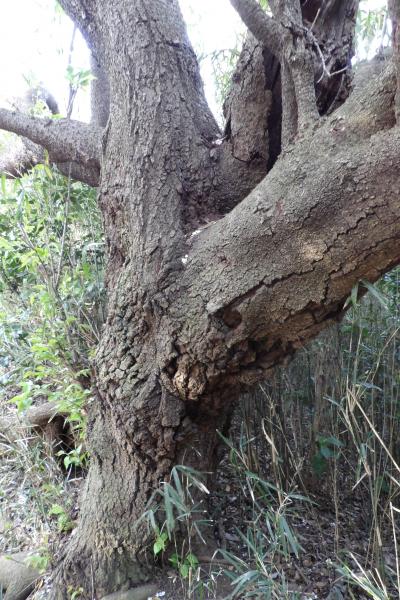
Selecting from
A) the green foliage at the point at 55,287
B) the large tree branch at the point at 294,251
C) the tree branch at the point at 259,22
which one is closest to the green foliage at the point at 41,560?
the green foliage at the point at 55,287

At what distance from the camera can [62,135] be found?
2379mm

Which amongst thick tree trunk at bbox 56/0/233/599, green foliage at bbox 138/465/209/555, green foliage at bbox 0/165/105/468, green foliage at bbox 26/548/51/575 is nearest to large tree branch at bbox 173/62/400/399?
thick tree trunk at bbox 56/0/233/599

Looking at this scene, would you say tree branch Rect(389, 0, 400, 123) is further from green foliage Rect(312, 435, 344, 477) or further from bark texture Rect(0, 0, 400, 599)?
green foliage Rect(312, 435, 344, 477)

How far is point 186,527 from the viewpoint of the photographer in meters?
1.85

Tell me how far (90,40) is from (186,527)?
220 cm

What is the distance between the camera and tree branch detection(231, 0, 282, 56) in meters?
1.54

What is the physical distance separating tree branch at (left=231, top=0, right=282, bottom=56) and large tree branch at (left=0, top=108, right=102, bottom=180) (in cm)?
99

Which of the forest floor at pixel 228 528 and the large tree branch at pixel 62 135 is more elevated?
the large tree branch at pixel 62 135

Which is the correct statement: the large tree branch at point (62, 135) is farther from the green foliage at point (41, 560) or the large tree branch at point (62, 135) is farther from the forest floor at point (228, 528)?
the green foliage at point (41, 560)

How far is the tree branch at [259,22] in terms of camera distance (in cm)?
154

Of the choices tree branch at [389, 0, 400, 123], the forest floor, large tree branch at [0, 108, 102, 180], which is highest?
large tree branch at [0, 108, 102, 180]

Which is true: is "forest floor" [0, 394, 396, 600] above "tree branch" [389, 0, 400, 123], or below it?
below

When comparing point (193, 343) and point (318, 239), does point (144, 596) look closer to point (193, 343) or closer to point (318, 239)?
point (193, 343)

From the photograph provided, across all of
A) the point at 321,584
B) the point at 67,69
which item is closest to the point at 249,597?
the point at 321,584
